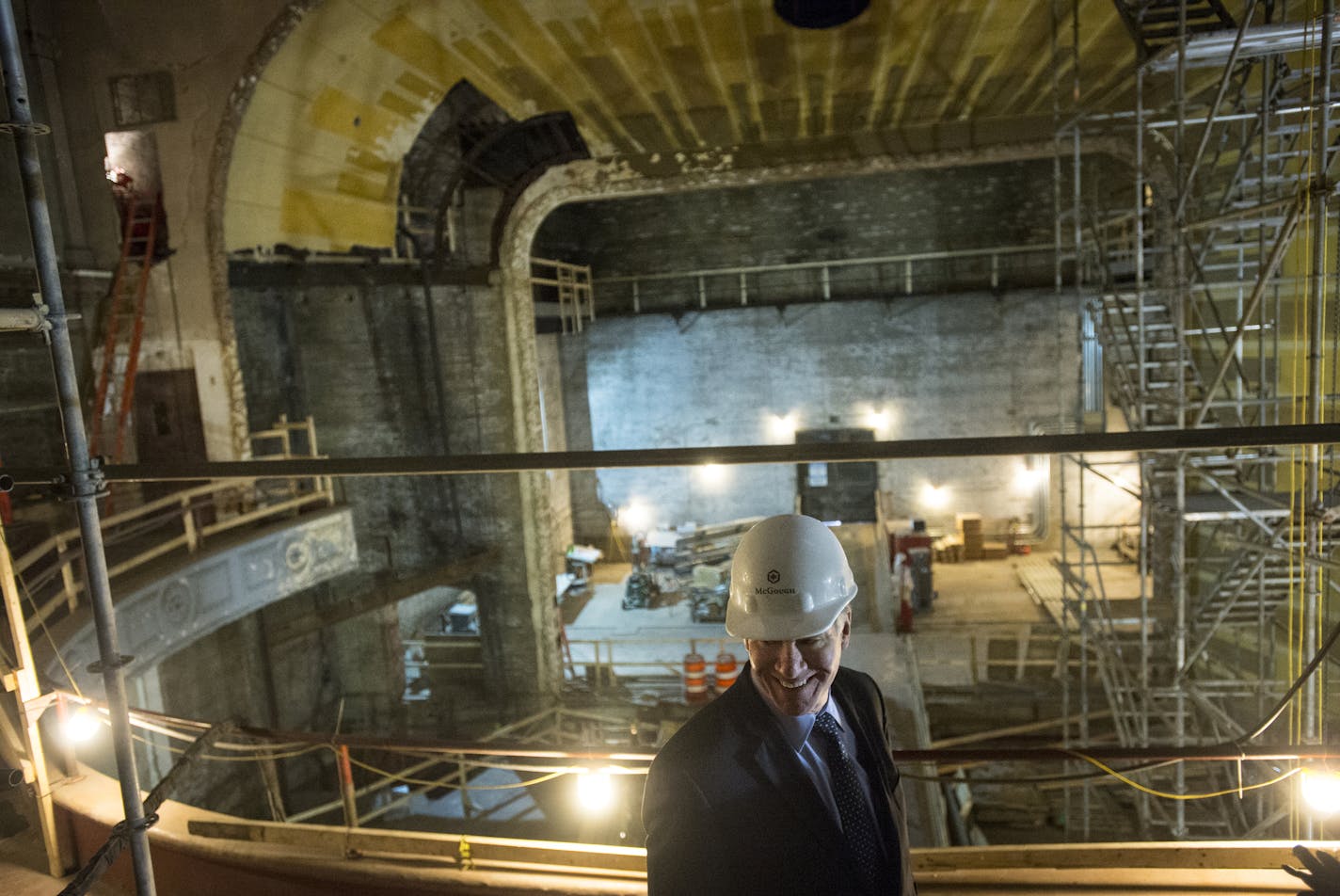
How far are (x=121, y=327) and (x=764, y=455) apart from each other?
31.5 ft

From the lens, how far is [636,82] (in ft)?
33.2

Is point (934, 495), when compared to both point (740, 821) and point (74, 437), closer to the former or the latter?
point (740, 821)

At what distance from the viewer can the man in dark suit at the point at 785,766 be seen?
150 cm

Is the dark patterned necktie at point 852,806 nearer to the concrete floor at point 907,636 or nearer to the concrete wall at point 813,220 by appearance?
the concrete floor at point 907,636

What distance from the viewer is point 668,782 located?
1.55 m

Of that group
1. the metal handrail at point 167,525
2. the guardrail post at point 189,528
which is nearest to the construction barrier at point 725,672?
the metal handrail at point 167,525

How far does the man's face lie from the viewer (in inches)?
67.5

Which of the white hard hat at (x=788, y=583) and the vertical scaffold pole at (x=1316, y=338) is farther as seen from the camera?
the vertical scaffold pole at (x=1316, y=338)

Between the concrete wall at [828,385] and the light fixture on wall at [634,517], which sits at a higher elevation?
the concrete wall at [828,385]

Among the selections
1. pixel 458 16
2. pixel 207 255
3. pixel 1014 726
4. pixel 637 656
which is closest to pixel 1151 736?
pixel 1014 726

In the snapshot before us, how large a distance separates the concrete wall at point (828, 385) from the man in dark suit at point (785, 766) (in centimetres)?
1588

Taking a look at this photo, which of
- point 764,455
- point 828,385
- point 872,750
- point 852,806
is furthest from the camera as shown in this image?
point 828,385

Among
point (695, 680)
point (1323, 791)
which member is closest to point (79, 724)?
point (1323, 791)

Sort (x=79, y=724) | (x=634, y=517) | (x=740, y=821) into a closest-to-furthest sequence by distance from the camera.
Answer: (x=740, y=821) < (x=79, y=724) < (x=634, y=517)
